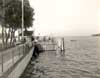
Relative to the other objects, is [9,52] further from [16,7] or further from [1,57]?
[16,7]

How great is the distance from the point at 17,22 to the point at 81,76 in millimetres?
17578

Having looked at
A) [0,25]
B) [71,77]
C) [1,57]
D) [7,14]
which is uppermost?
[7,14]

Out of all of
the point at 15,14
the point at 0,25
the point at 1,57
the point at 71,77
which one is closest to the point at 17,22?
the point at 15,14

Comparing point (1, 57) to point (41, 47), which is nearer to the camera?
point (1, 57)

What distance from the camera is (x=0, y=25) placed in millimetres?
24250

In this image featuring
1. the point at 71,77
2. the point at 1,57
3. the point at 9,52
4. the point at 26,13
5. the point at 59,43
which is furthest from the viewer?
the point at 59,43

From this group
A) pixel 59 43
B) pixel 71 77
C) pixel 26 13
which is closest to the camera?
pixel 71 77

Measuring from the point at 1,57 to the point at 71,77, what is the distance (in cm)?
655

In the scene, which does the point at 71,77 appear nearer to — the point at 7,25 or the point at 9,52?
the point at 9,52

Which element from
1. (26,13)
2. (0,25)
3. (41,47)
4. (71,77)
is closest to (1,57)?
(71,77)

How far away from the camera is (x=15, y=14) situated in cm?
2598

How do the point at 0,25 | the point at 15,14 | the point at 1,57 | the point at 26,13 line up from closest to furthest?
the point at 1,57, the point at 0,25, the point at 15,14, the point at 26,13

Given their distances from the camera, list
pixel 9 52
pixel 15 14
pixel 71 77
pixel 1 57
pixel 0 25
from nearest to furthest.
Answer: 1. pixel 1 57
2. pixel 9 52
3. pixel 71 77
4. pixel 0 25
5. pixel 15 14

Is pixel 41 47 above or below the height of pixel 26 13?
below
